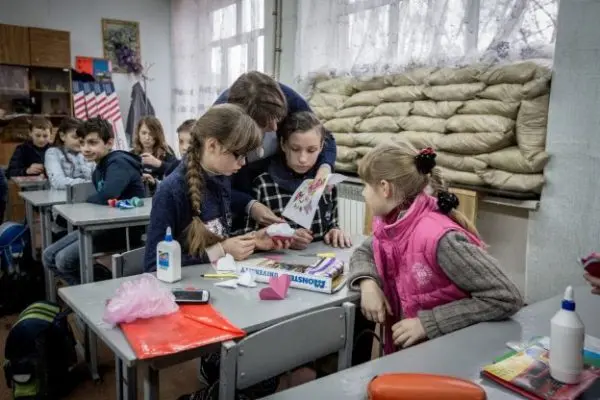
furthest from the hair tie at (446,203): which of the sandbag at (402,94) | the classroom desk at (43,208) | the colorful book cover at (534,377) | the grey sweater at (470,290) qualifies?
the classroom desk at (43,208)

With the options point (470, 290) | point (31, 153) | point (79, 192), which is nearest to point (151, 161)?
point (79, 192)

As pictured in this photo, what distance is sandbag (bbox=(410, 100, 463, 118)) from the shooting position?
118 inches

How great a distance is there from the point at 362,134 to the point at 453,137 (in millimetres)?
823

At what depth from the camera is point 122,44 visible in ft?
22.2

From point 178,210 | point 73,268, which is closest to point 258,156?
point 178,210

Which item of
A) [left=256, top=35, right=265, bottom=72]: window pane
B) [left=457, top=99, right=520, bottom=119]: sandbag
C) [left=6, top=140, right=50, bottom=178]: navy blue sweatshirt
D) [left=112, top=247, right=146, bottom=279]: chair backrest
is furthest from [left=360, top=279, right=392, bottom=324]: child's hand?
[left=6, top=140, right=50, bottom=178]: navy blue sweatshirt

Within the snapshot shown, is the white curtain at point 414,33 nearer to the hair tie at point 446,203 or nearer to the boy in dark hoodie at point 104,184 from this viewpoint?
the hair tie at point 446,203

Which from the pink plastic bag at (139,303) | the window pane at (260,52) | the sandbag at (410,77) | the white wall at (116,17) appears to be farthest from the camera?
the white wall at (116,17)

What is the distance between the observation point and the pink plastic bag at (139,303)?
1.17 m

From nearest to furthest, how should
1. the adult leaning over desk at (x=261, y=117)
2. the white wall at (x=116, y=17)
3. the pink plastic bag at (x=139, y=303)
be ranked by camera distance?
the pink plastic bag at (x=139, y=303), the adult leaning over desk at (x=261, y=117), the white wall at (x=116, y=17)

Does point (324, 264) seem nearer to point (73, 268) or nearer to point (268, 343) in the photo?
point (268, 343)

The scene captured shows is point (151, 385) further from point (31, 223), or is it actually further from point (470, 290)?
point (31, 223)

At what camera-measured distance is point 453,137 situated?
9.70 ft

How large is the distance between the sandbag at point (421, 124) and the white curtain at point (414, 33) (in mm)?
357
